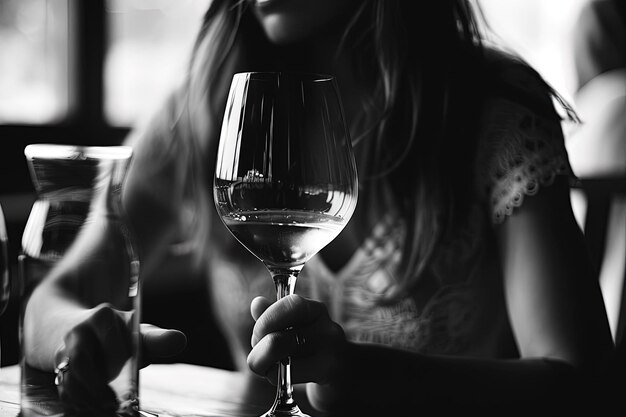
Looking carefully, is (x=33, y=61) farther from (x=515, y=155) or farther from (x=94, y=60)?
(x=515, y=155)

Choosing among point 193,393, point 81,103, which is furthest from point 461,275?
point 81,103

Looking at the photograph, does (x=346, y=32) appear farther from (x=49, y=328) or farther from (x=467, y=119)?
(x=49, y=328)

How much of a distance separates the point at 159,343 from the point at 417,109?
0.66 meters

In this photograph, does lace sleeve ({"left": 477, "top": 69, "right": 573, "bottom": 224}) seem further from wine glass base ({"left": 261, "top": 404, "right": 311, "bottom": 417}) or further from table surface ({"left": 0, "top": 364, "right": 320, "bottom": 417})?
wine glass base ({"left": 261, "top": 404, "right": 311, "bottom": 417})

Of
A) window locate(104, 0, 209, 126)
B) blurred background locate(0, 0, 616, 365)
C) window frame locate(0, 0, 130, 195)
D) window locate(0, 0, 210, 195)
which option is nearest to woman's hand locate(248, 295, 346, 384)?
blurred background locate(0, 0, 616, 365)

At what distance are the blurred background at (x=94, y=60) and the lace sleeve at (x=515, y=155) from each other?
5.75 feet

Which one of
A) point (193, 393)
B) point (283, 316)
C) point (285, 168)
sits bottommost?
point (193, 393)

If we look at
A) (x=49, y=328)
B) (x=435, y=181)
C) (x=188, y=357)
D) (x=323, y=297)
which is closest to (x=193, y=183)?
(x=323, y=297)

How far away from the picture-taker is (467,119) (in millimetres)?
1211

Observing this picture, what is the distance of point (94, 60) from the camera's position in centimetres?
338

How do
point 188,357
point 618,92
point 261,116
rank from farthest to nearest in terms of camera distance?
point 188,357 → point 618,92 → point 261,116

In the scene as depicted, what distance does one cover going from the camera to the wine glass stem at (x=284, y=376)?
0.56 metres

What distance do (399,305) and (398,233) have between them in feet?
0.34

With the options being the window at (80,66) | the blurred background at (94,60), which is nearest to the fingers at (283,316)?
the blurred background at (94,60)
